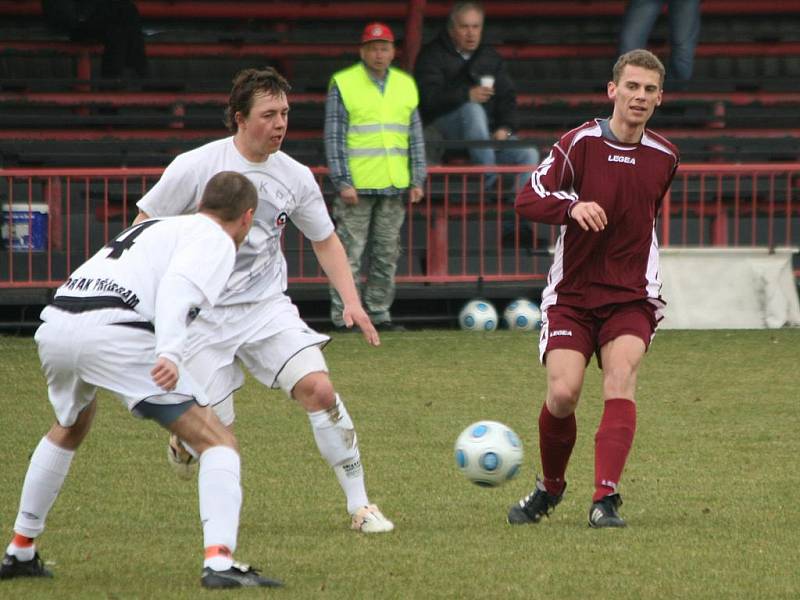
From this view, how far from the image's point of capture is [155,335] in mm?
5445

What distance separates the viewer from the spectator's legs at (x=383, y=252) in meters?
12.7

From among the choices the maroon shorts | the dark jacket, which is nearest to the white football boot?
the maroon shorts

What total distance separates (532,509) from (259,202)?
1.73m

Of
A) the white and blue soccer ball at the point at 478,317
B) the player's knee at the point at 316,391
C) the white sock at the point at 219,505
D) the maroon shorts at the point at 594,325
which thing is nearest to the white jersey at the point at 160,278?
the white sock at the point at 219,505

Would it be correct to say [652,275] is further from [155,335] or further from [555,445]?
[155,335]

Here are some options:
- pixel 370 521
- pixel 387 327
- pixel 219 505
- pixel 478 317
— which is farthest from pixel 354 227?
pixel 219 505

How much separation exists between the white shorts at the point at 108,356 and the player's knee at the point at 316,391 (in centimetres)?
121

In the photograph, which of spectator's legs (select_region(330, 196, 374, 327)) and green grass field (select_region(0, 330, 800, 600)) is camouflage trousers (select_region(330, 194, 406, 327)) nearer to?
spectator's legs (select_region(330, 196, 374, 327))

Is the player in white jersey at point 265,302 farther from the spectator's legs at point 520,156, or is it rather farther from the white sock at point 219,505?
the spectator's legs at point 520,156

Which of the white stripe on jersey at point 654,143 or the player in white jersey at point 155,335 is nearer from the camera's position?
the player in white jersey at point 155,335

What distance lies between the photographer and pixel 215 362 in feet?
22.6

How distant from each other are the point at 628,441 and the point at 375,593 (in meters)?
1.64

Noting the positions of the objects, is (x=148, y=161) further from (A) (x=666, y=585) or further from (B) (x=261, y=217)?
(A) (x=666, y=585)

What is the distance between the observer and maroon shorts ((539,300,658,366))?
22.7ft
